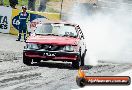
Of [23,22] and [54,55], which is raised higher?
[23,22]

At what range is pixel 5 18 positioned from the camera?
24516 mm

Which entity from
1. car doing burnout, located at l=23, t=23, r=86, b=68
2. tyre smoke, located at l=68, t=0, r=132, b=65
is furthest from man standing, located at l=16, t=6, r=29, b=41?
car doing burnout, located at l=23, t=23, r=86, b=68

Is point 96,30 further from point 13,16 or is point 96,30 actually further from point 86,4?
point 13,16

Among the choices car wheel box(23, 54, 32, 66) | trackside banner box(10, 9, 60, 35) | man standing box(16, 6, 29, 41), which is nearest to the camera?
car wheel box(23, 54, 32, 66)

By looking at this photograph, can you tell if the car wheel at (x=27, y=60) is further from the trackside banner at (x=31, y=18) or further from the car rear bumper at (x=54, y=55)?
the trackside banner at (x=31, y=18)

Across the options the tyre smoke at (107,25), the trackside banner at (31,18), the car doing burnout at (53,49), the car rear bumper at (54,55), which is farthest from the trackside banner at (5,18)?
the car rear bumper at (54,55)

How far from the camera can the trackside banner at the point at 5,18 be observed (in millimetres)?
24422

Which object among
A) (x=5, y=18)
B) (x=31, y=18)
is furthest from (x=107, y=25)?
(x=5, y=18)

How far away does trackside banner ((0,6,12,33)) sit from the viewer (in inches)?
961

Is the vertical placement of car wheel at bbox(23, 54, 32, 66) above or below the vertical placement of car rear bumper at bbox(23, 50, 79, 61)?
below

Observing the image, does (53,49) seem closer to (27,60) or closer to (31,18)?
(27,60)

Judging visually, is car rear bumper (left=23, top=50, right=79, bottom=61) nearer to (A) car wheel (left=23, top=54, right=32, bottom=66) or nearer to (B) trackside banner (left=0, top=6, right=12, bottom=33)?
(A) car wheel (left=23, top=54, right=32, bottom=66)

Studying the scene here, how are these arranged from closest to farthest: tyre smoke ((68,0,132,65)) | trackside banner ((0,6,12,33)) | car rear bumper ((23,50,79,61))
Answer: car rear bumper ((23,50,79,61)), tyre smoke ((68,0,132,65)), trackside banner ((0,6,12,33))

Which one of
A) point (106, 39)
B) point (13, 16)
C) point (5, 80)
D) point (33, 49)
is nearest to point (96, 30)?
point (106, 39)
